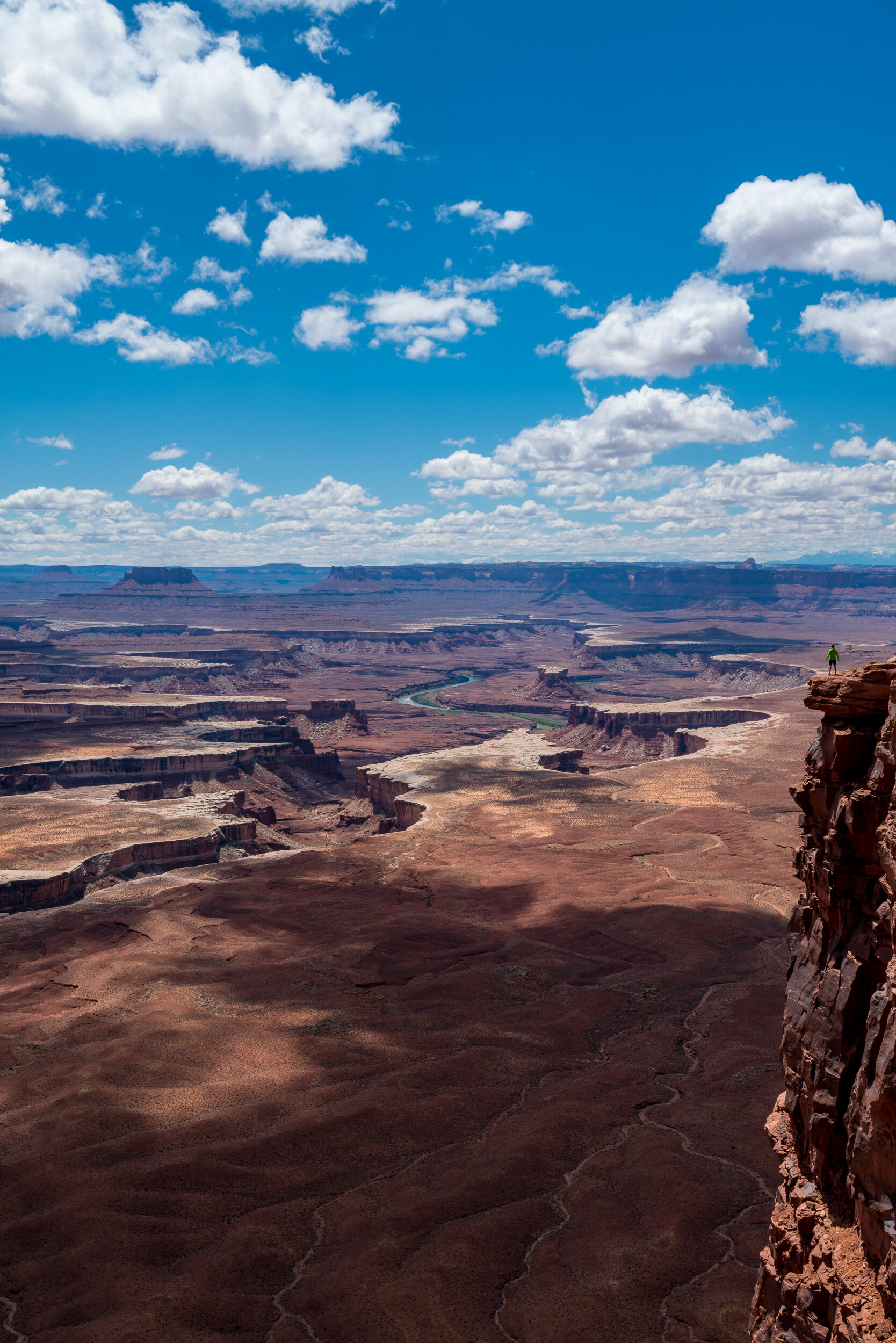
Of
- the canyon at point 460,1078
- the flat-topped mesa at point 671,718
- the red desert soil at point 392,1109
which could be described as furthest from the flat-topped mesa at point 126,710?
the red desert soil at point 392,1109

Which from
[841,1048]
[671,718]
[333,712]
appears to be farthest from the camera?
[333,712]

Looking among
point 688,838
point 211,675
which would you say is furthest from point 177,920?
point 211,675

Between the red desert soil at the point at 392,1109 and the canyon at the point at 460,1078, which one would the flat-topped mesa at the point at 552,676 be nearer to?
the canyon at the point at 460,1078

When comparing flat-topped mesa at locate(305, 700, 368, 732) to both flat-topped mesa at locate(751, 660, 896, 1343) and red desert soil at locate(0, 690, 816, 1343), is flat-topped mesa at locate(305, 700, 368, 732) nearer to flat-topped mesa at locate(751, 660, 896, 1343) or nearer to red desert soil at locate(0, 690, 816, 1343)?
red desert soil at locate(0, 690, 816, 1343)

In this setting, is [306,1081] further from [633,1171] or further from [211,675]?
[211,675]

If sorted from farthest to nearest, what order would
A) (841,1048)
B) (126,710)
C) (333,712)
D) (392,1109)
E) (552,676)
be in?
(552,676), (333,712), (126,710), (392,1109), (841,1048)

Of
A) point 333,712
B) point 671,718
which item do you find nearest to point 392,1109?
point 671,718

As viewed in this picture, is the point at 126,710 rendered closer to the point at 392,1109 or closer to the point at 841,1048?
the point at 392,1109
